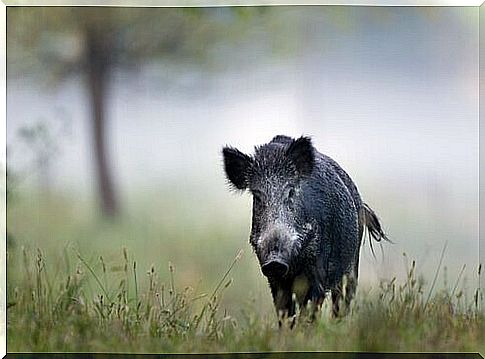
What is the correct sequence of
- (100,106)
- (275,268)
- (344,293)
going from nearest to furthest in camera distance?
(275,268)
(344,293)
(100,106)

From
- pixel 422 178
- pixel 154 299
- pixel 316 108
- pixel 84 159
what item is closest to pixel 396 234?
pixel 422 178

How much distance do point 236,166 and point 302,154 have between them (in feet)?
1.16

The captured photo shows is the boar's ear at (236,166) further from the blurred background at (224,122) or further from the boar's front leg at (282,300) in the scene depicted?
the boar's front leg at (282,300)

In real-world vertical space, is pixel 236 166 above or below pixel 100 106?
below

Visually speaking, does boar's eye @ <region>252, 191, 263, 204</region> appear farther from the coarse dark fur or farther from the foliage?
the foliage

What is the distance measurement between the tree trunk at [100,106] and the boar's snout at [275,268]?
88 cm

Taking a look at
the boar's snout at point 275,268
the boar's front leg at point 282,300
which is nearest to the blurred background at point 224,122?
the boar's front leg at point 282,300

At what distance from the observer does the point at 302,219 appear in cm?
592

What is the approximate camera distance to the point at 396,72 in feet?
20.1

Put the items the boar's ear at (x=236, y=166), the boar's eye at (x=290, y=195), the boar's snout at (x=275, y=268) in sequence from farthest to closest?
the boar's ear at (x=236, y=166) < the boar's eye at (x=290, y=195) < the boar's snout at (x=275, y=268)

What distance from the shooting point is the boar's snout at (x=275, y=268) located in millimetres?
5820

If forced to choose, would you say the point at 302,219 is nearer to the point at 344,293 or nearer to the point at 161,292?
the point at 344,293

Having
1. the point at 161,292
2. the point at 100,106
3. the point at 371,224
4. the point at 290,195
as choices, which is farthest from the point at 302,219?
the point at 100,106

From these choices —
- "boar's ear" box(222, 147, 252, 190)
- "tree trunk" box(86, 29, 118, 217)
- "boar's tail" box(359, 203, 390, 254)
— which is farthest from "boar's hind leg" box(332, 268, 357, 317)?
"tree trunk" box(86, 29, 118, 217)
